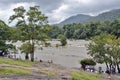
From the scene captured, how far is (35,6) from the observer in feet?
202

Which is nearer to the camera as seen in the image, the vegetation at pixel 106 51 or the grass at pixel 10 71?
the grass at pixel 10 71

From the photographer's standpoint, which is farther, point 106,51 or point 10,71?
point 106,51

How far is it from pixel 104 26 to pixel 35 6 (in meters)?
133

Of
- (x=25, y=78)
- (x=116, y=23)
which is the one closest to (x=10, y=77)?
(x=25, y=78)

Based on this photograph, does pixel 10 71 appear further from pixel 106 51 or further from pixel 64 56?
pixel 64 56

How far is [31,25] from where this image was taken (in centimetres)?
6162

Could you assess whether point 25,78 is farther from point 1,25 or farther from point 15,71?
point 1,25

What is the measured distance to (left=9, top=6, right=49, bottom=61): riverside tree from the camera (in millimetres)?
61406

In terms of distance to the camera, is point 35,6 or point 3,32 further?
point 3,32

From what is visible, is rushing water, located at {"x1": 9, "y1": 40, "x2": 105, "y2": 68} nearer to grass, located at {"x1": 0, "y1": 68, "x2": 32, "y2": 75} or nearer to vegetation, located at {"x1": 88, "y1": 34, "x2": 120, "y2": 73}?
vegetation, located at {"x1": 88, "y1": 34, "x2": 120, "y2": 73}

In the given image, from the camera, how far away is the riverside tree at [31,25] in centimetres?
6141

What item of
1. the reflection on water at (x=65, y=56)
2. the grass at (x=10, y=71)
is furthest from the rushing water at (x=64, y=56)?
the grass at (x=10, y=71)

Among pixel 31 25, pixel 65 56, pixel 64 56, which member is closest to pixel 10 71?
pixel 31 25

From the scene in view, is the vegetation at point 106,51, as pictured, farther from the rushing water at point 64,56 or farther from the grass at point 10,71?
the grass at point 10,71
